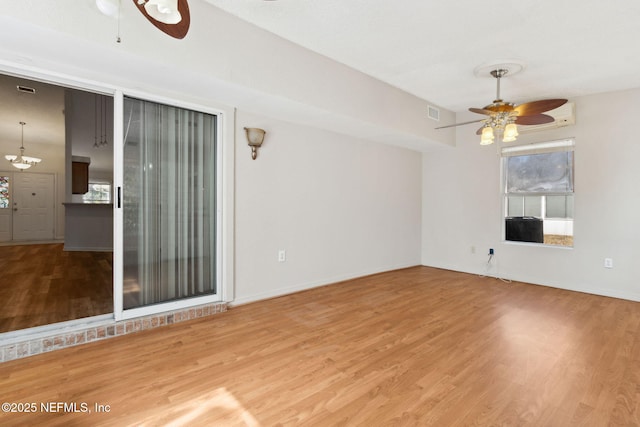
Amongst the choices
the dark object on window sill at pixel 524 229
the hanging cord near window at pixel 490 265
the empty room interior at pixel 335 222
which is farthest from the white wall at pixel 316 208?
the dark object on window sill at pixel 524 229

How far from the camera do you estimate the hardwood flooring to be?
2.87m

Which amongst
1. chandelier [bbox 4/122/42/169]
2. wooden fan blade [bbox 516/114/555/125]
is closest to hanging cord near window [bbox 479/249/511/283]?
wooden fan blade [bbox 516/114/555/125]

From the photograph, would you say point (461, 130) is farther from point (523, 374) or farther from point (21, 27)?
point (21, 27)

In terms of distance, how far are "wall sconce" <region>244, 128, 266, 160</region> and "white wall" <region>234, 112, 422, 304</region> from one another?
7 cm

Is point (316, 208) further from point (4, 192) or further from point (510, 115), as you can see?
point (4, 192)

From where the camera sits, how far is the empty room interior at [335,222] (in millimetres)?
1971

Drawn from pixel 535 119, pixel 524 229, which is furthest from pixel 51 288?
pixel 524 229

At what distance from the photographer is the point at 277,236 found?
395 centimetres

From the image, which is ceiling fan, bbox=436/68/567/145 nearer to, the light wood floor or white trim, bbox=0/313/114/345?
the light wood floor

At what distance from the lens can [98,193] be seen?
7621 millimetres

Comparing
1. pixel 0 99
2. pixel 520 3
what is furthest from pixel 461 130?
pixel 0 99

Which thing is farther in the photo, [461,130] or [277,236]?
[461,130]

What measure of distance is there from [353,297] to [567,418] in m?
2.41

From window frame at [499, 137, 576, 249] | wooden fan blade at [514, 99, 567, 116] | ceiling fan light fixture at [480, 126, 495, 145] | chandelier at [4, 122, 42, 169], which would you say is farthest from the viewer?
chandelier at [4, 122, 42, 169]
